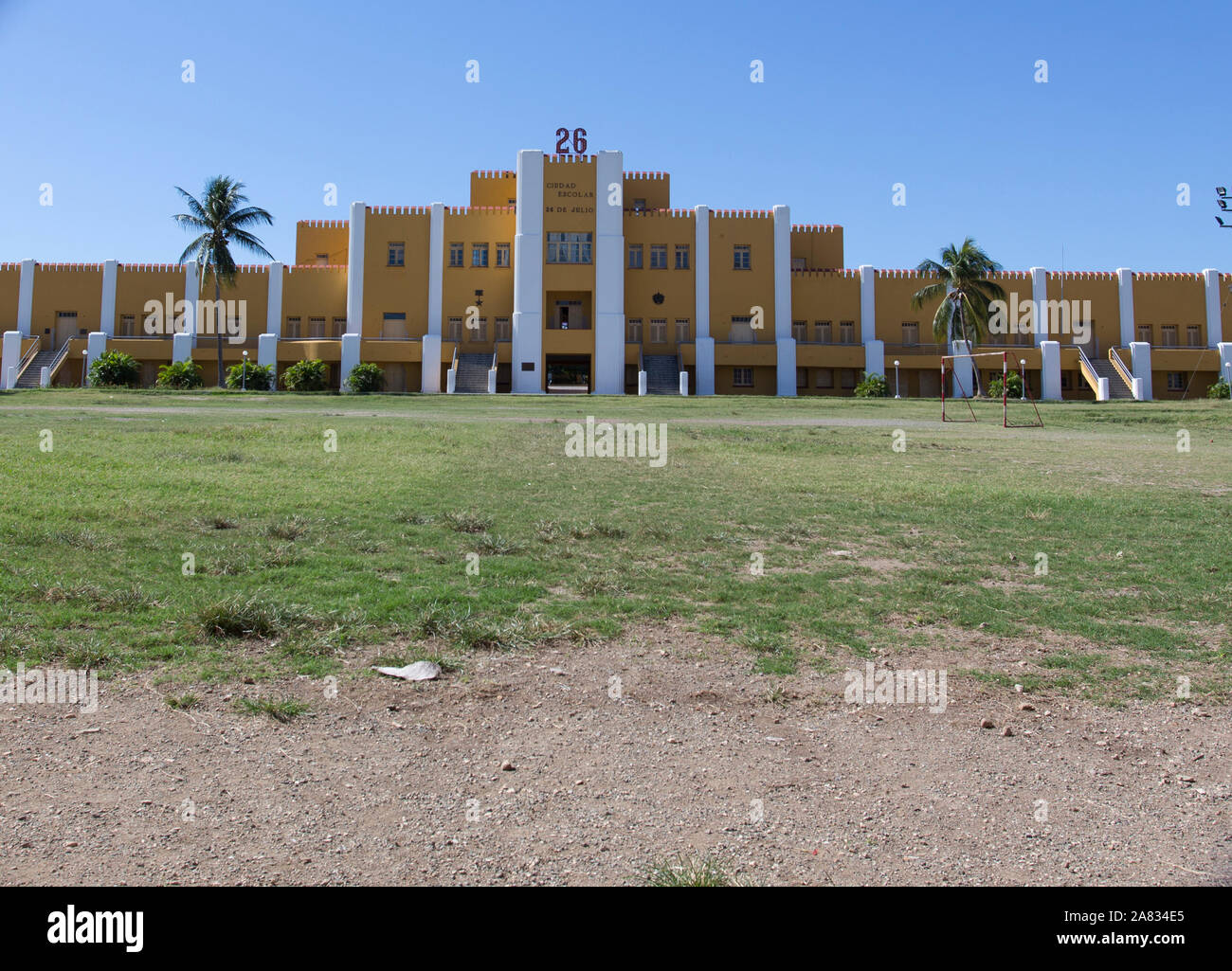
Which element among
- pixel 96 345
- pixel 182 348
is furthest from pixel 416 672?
pixel 96 345

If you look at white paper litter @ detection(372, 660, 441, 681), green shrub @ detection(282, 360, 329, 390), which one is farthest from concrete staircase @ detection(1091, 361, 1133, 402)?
white paper litter @ detection(372, 660, 441, 681)

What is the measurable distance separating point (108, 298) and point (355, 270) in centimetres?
1552

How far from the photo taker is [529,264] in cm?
5322

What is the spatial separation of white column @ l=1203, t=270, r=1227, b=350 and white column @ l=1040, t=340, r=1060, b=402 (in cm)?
1084

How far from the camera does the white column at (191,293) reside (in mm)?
56062

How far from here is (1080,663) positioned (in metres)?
6.25

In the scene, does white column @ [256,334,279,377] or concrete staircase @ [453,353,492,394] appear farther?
white column @ [256,334,279,377]

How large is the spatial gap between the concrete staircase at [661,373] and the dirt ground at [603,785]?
45829 millimetres

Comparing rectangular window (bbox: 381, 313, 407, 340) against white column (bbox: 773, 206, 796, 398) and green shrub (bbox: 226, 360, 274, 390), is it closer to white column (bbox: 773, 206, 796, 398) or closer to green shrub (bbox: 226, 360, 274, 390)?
green shrub (bbox: 226, 360, 274, 390)

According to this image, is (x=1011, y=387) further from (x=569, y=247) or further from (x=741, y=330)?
(x=569, y=247)

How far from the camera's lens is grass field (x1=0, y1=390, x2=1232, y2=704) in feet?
21.0
